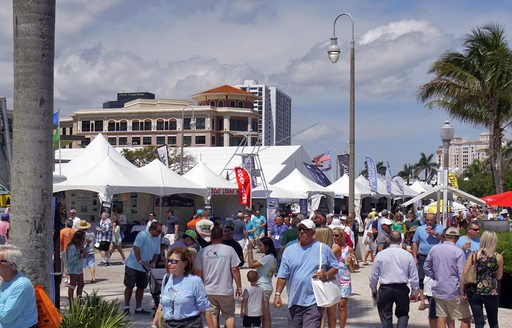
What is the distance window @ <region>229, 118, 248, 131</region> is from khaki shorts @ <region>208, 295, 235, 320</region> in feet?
352

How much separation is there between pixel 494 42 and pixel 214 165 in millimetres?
25649

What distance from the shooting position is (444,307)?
926 cm

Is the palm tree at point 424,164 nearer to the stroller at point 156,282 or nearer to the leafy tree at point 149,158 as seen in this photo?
the leafy tree at point 149,158

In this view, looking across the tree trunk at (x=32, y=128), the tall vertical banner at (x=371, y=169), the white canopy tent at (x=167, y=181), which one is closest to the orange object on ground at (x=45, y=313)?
the tree trunk at (x=32, y=128)

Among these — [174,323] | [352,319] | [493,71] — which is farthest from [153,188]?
[174,323]

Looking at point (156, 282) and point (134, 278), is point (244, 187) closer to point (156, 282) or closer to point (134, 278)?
point (134, 278)

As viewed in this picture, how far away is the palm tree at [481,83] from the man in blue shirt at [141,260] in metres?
19.2

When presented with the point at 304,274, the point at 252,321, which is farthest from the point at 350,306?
the point at 304,274

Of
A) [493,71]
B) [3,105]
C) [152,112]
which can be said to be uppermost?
[152,112]

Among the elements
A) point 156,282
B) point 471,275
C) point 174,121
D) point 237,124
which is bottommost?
point 156,282

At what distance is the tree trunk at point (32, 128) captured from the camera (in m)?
6.55

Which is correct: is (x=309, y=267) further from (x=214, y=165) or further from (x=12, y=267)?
(x=214, y=165)

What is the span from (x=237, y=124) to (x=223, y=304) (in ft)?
355

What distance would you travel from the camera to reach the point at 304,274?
8219 millimetres
